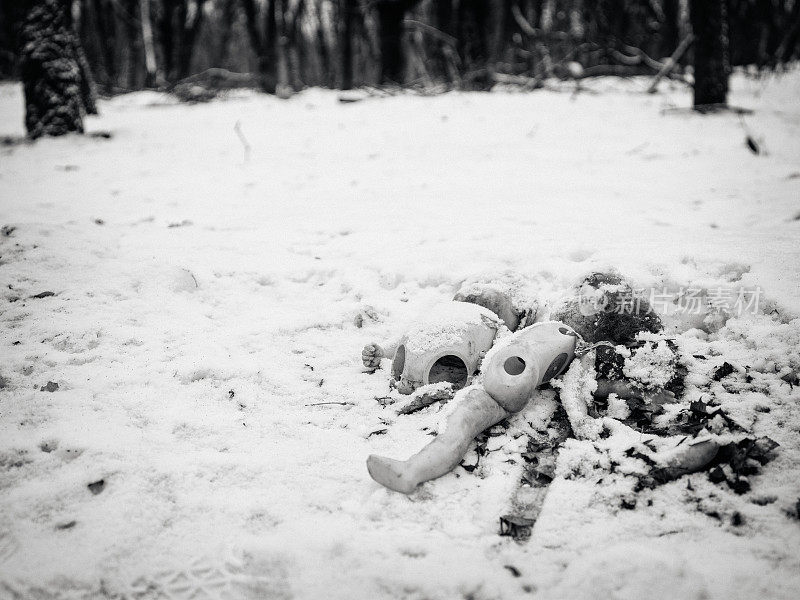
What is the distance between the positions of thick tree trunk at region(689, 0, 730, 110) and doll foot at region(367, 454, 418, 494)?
6340 millimetres

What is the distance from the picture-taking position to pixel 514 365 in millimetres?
1759

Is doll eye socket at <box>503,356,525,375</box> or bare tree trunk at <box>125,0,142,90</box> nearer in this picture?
doll eye socket at <box>503,356,525,375</box>

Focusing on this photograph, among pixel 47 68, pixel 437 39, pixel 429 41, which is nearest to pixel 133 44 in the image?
pixel 429 41

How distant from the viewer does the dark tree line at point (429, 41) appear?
552 cm

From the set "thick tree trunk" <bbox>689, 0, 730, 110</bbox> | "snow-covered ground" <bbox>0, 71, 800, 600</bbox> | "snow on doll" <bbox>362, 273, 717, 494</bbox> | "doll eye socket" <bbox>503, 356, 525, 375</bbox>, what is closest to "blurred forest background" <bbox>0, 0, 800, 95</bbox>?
"thick tree trunk" <bbox>689, 0, 730, 110</bbox>

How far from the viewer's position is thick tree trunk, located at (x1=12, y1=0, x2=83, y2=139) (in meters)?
5.11

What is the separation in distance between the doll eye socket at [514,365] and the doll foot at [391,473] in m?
0.57

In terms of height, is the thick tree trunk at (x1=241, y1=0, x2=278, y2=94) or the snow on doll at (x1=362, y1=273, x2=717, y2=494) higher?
the thick tree trunk at (x1=241, y1=0, x2=278, y2=94)

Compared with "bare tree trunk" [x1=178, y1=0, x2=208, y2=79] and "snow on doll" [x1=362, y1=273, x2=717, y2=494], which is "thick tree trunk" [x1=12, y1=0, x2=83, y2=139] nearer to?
"snow on doll" [x1=362, y1=273, x2=717, y2=494]

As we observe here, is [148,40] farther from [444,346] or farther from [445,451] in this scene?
[445,451]

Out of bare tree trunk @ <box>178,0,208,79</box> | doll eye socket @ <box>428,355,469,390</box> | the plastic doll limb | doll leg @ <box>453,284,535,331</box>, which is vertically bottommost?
doll eye socket @ <box>428,355,469,390</box>

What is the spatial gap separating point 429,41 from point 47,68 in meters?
9.61

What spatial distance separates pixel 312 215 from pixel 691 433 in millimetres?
2783

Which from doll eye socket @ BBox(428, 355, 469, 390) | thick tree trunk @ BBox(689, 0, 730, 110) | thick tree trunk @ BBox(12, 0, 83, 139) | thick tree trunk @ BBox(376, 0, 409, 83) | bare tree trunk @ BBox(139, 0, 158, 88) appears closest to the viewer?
doll eye socket @ BBox(428, 355, 469, 390)
